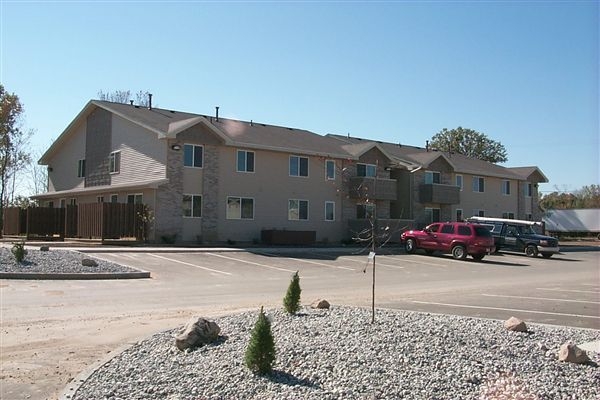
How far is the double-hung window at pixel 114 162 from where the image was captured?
3711 centimetres

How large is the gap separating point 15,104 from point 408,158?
2994 cm

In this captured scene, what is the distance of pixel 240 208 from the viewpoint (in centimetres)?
3538

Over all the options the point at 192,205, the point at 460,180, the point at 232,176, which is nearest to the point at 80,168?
the point at 192,205

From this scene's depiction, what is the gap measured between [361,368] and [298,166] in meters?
32.7

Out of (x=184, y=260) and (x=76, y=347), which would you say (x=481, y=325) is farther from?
(x=184, y=260)

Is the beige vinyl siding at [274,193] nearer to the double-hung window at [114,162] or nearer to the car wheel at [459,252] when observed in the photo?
the double-hung window at [114,162]

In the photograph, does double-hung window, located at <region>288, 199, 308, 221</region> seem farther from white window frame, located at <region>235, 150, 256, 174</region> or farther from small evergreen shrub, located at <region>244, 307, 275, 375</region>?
small evergreen shrub, located at <region>244, 307, 275, 375</region>

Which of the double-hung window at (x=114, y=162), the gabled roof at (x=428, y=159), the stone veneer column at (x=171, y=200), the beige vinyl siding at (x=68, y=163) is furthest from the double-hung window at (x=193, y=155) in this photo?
the gabled roof at (x=428, y=159)

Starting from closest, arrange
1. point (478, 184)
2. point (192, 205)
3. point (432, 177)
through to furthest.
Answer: point (192, 205), point (432, 177), point (478, 184)

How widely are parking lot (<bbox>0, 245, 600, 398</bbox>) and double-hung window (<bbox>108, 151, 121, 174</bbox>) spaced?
12148 millimetres

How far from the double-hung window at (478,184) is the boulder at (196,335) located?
47.0m

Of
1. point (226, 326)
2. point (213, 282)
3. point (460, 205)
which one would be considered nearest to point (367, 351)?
point (226, 326)

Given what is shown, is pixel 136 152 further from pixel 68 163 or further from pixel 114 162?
pixel 68 163

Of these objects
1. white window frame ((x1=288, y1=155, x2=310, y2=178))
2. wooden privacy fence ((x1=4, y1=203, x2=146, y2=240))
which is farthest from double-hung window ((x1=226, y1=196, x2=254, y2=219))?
wooden privacy fence ((x1=4, y1=203, x2=146, y2=240))
